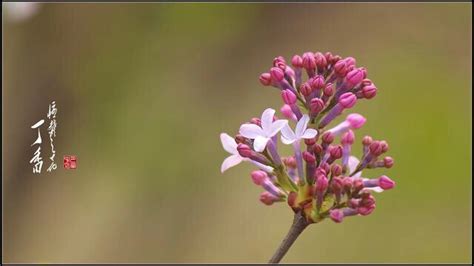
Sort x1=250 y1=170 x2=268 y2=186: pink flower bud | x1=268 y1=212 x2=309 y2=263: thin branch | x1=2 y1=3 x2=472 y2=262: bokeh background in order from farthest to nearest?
x1=2 y1=3 x2=472 y2=262: bokeh background
x1=250 y1=170 x2=268 y2=186: pink flower bud
x1=268 y1=212 x2=309 y2=263: thin branch

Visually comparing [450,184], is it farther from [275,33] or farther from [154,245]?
[154,245]

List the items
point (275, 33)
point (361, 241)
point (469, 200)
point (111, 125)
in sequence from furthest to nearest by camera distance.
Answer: point (275, 33)
point (469, 200)
point (361, 241)
point (111, 125)

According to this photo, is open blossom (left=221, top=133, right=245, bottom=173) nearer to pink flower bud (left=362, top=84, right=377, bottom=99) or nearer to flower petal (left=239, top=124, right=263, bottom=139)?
flower petal (left=239, top=124, right=263, bottom=139)

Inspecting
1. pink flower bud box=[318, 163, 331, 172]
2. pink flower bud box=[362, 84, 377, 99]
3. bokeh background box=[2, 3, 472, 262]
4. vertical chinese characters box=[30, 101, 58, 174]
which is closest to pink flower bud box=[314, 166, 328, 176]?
pink flower bud box=[318, 163, 331, 172]

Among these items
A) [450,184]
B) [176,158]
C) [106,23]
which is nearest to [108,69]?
[106,23]

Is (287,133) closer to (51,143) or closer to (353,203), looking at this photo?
(353,203)

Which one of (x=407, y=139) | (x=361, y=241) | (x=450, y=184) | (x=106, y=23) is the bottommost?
(x=361, y=241)
